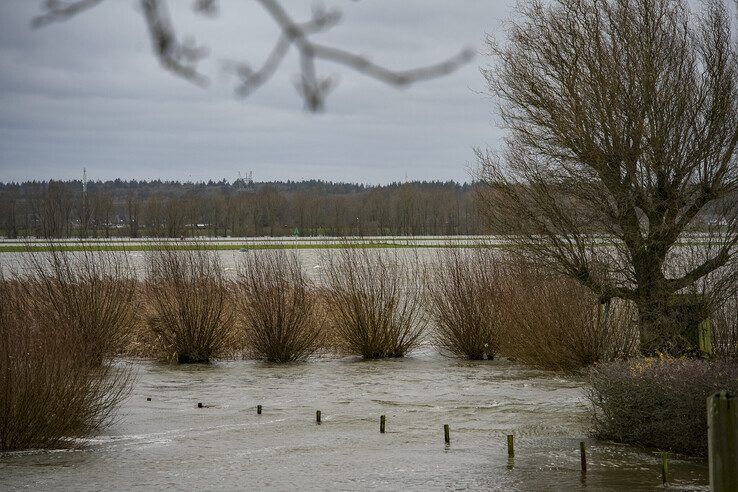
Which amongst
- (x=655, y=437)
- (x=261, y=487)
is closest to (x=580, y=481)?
(x=655, y=437)

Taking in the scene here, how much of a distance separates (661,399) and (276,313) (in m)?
14.8

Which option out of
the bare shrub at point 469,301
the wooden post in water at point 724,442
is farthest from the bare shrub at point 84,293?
the wooden post in water at point 724,442

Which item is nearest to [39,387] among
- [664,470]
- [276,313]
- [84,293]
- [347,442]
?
[347,442]

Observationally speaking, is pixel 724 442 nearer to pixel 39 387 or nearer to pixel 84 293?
pixel 39 387

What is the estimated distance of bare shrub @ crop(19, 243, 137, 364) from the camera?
24.7m

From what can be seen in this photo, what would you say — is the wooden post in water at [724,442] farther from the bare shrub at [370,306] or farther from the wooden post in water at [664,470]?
the bare shrub at [370,306]

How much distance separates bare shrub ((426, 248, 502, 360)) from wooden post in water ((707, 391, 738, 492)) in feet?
69.1

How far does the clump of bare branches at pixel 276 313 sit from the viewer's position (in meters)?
27.0

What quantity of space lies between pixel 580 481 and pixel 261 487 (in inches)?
166

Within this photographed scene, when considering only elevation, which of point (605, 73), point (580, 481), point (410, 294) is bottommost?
point (580, 481)

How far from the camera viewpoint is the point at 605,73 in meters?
21.9

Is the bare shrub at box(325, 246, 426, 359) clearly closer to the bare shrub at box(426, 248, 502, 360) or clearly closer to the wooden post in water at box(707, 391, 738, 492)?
the bare shrub at box(426, 248, 502, 360)

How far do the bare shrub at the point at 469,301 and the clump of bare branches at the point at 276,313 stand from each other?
12.2 feet

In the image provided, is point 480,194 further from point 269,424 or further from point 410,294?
point 269,424
